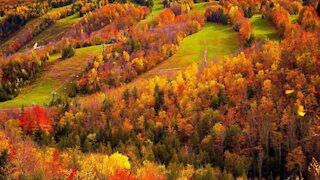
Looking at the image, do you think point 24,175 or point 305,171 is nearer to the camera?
point 24,175

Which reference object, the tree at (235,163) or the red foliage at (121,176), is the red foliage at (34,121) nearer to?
the red foliage at (121,176)

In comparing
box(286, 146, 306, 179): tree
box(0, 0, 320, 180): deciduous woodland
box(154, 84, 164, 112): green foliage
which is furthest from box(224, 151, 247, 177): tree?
box(154, 84, 164, 112): green foliage

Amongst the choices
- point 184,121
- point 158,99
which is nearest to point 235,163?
point 184,121

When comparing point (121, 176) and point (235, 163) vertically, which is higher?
point (121, 176)

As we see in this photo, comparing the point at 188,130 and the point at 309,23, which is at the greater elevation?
the point at 309,23

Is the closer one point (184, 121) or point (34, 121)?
point (184, 121)

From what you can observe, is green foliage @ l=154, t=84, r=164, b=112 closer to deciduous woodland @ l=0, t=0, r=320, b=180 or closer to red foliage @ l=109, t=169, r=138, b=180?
deciduous woodland @ l=0, t=0, r=320, b=180

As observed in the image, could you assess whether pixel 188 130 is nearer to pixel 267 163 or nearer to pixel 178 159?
pixel 178 159

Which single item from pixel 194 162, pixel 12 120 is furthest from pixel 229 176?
pixel 12 120

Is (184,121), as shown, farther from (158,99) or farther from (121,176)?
(121,176)
